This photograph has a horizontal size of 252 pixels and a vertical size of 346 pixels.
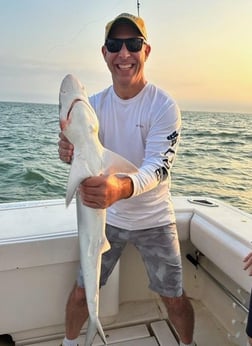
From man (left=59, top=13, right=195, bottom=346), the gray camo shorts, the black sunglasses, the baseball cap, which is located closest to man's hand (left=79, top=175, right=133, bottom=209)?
man (left=59, top=13, right=195, bottom=346)

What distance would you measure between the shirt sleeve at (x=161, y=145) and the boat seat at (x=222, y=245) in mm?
638

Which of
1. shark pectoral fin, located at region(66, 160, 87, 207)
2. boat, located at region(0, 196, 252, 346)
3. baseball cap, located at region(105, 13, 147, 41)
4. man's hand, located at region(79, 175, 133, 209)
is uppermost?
baseball cap, located at region(105, 13, 147, 41)

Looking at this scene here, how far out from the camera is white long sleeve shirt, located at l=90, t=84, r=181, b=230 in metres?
1.84

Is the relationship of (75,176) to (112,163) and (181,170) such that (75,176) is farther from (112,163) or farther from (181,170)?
(181,170)

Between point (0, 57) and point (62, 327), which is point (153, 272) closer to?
point (62, 327)

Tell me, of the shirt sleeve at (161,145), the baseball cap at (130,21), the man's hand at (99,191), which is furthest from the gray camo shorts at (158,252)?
the baseball cap at (130,21)

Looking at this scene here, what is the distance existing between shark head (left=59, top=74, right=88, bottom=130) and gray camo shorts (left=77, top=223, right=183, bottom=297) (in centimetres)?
91

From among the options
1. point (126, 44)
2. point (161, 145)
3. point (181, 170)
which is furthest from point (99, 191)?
point (181, 170)

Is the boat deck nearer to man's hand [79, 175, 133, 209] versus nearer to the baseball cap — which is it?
man's hand [79, 175, 133, 209]

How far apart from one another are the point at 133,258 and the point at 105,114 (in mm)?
1100

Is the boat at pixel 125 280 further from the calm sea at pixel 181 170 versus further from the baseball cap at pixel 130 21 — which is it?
the calm sea at pixel 181 170

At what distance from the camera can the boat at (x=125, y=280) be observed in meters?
2.15

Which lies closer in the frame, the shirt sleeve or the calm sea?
the shirt sleeve

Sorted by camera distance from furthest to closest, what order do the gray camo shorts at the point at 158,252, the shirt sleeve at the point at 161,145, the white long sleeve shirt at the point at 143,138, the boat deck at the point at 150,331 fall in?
1. the boat deck at the point at 150,331
2. the gray camo shorts at the point at 158,252
3. the white long sleeve shirt at the point at 143,138
4. the shirt sleeve at the point at 161,145
